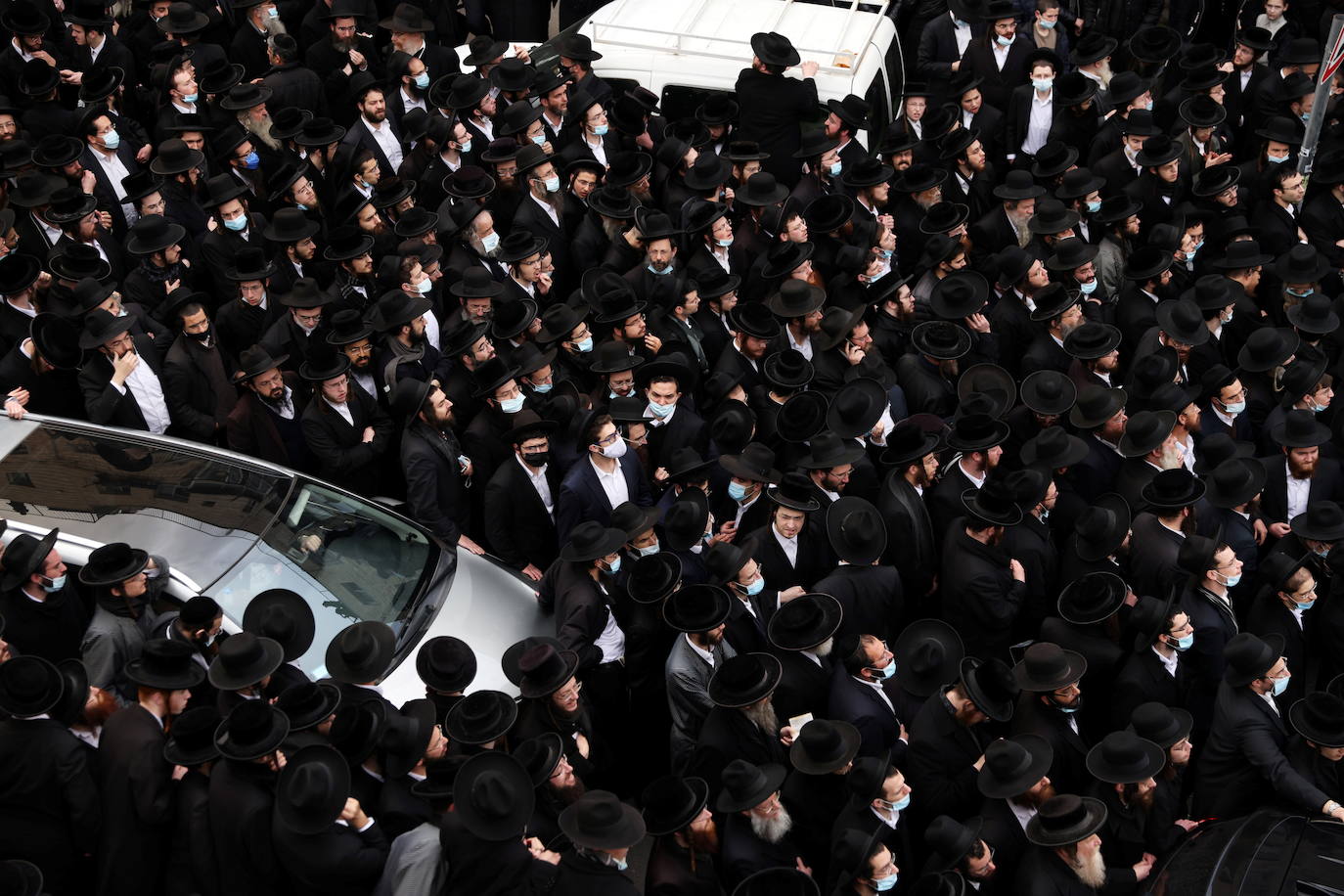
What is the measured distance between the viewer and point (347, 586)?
7465mm

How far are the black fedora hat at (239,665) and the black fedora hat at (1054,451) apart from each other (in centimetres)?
424

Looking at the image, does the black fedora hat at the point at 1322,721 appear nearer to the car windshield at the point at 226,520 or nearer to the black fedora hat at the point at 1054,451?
the black fedora hat at the point at 1054,451

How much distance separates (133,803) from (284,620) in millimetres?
1054

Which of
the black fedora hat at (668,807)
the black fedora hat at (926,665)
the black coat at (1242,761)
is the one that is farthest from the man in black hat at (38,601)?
the black coat at (1242,761)

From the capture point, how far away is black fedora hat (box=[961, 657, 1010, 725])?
6.37m

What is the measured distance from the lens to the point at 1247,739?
6.52 m

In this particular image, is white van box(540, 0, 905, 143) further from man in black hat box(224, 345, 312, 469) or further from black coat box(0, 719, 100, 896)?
black coat box(0, 719, 100, 896)

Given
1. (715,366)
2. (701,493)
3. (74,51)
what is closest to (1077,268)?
(715,366)

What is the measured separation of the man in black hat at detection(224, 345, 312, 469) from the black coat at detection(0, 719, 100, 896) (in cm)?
274

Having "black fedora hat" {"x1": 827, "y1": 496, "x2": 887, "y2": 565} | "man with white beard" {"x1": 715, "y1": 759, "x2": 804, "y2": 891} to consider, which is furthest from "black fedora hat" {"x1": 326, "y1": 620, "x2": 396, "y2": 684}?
"black fedora hat" {"x1": 827, "y1": 496, "x2": 887, "y2": 565}

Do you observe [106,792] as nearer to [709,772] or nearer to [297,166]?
[709,772]

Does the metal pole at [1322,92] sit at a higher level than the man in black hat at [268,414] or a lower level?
higher

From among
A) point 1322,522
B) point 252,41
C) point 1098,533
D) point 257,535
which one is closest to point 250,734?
point 257,535

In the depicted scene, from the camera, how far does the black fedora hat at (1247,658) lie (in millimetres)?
→ 6504
